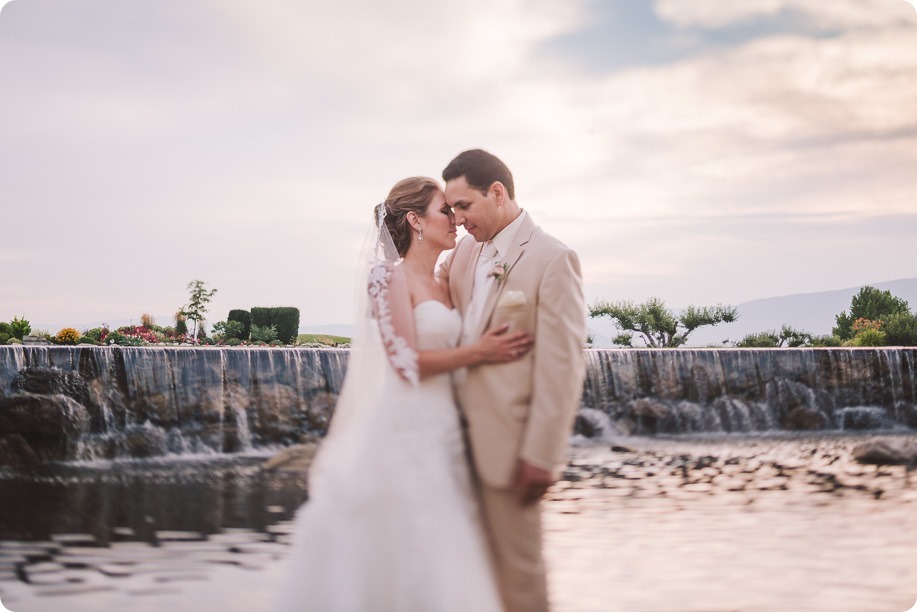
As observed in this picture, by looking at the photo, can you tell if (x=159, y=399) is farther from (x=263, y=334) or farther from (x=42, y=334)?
(x=263, y=334)

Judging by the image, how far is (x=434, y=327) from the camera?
3340mm

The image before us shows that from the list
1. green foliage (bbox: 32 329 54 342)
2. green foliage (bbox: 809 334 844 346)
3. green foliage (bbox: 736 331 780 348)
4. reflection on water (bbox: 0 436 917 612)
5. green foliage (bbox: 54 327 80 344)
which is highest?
green foliage (bbox: 32 329 54 342)

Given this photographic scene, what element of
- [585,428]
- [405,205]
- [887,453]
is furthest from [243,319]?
[405,205]

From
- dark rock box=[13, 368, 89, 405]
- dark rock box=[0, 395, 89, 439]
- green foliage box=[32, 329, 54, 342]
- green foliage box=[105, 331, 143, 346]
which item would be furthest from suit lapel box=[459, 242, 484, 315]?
green foliage box=[32, 329, 54, 342]

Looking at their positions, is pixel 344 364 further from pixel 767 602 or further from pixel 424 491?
pixel 424 491

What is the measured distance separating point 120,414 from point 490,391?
10.6 metres

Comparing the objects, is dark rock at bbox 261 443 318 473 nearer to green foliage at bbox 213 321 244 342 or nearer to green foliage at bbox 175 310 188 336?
green foliage at bbox 213 321 244 342

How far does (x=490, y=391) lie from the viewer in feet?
10.4

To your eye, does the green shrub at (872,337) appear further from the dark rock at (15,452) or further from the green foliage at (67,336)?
the dark rock at (15,452)

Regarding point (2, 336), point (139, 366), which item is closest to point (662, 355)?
point (139, 366)

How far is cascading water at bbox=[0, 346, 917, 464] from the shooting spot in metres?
11.9

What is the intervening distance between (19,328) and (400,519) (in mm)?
16838

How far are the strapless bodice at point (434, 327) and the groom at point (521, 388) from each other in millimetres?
72

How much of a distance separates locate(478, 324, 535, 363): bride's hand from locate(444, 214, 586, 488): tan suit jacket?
0.11 ft
